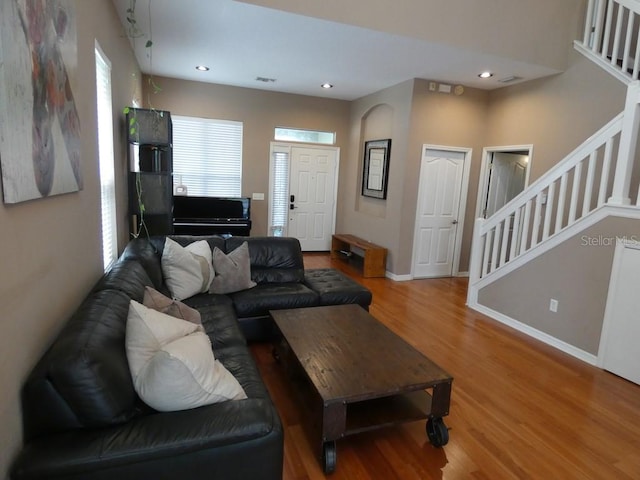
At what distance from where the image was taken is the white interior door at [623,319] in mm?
2926

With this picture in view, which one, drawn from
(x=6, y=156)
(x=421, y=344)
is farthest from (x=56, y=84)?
(x=421, y=344)

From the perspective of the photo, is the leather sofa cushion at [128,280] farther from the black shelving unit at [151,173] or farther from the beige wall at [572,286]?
the beige wall at [572,286]

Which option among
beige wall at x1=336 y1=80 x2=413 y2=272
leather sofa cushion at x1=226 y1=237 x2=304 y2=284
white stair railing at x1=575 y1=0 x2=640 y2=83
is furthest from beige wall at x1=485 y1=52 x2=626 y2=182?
leather sofa cushion at x1=226 y1=237 x2=304 y2=284

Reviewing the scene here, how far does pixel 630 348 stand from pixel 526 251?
1.21 meters

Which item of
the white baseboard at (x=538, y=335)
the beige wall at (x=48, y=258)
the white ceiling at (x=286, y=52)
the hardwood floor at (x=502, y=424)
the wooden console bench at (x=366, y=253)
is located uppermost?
the white ceiling at (x=286, y=52)

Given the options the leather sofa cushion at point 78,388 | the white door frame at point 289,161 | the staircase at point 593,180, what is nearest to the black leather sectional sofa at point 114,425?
the leather sofa cushion at point 78,388

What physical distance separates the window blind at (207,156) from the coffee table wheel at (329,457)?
5273 mm

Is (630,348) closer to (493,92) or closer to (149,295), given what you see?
(149,295)

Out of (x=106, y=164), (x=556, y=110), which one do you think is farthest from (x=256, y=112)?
(x=556, y=110)

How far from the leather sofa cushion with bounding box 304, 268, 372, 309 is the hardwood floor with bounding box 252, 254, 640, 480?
0.59 m

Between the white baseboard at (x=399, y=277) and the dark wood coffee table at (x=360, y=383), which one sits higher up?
the dark wood coffee table at (x=360, y=383)

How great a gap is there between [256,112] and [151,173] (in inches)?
124

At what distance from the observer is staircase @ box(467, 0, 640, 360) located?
10.2 feet

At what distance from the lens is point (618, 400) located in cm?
268
